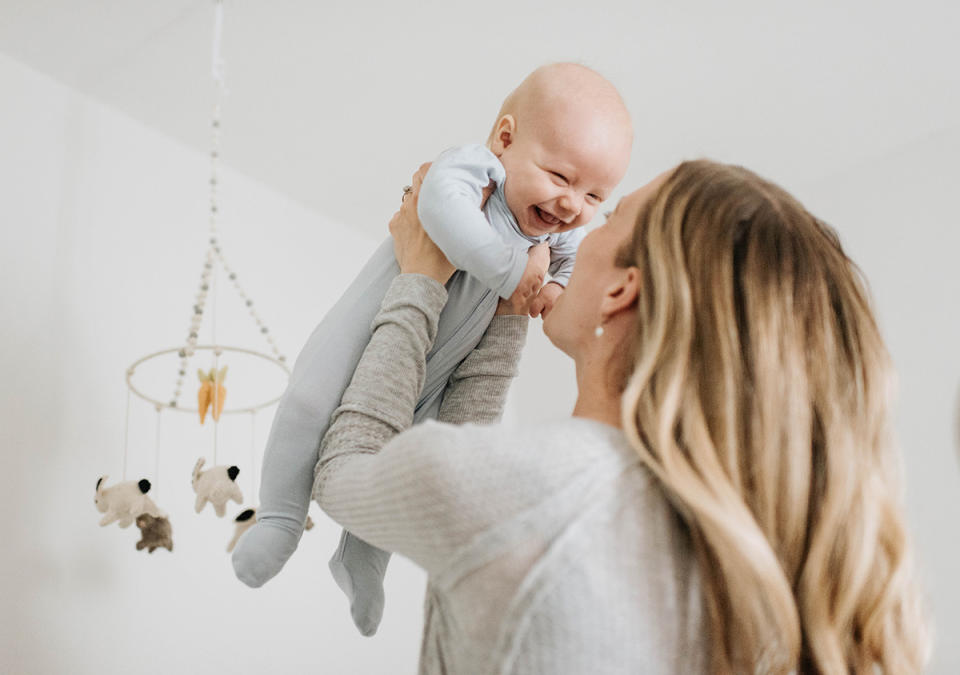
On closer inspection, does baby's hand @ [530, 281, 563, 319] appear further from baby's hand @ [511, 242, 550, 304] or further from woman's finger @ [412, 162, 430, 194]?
woman's finger @ [412, 162, 430, 194]

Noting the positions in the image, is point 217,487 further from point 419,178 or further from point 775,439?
point 775,439

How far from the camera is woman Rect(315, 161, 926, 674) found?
631mm

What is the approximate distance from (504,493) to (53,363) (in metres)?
1.86

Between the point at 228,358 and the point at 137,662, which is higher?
the point at 228,358

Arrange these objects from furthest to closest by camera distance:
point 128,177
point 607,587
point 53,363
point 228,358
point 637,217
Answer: point 228,358, point 128,177, point 53,363, point 637,217, point 607,587

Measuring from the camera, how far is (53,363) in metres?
2.12

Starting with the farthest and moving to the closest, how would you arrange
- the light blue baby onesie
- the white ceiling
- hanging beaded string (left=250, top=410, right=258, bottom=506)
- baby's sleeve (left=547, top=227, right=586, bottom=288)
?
hanging beaded string (left=250, top=410, right=258, bottom=506) → the white ceiling → baby's sleeve (left=547, top=227, right=586, bottom=288) → the light blue baby onesie

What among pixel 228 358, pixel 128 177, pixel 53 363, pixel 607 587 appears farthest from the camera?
pixel 228 358

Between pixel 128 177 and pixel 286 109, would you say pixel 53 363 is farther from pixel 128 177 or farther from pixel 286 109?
pixel 286 109

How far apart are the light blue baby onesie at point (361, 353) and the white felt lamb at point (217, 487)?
95cm

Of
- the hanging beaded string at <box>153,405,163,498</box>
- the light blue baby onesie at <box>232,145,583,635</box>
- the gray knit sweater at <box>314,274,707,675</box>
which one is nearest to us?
the gray knit sweater at <box>314,274,707,675</box>

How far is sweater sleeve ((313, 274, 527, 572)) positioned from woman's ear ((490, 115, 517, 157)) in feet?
0.86

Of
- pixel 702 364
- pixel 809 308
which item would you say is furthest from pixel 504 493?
pixel 809 308

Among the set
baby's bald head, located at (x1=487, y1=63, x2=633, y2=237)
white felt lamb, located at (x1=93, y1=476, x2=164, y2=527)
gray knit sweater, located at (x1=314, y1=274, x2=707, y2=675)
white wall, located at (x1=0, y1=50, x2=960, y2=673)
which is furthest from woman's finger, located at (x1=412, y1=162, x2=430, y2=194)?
white wall, located at (x1=0, y1=50, x2=960, y2=673)
